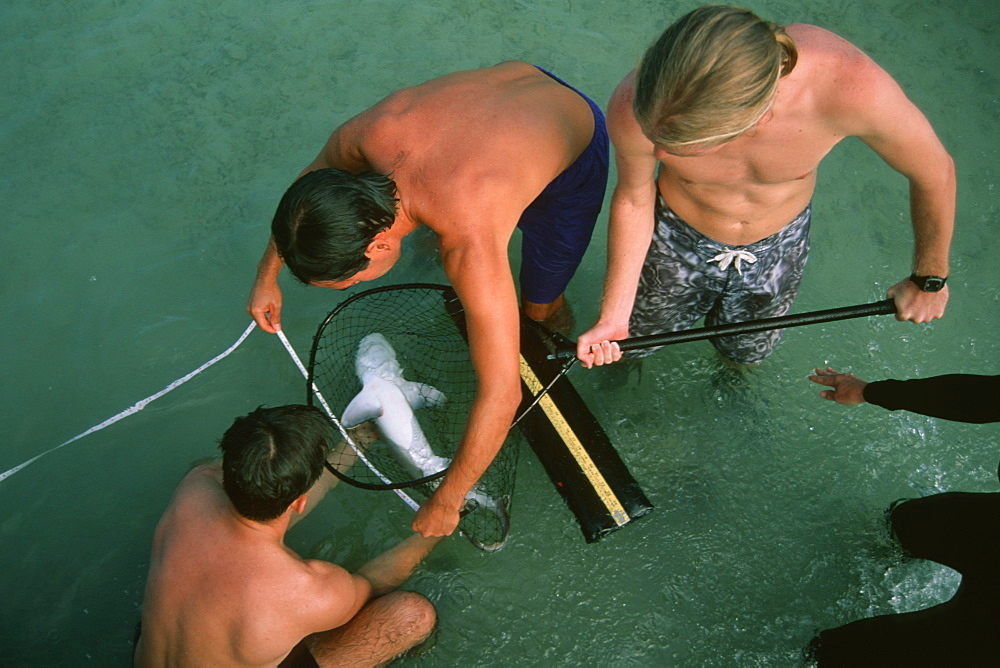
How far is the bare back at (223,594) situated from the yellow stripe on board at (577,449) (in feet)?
3.11

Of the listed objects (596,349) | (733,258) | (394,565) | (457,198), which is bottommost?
(394,565)

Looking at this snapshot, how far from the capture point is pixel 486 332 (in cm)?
161

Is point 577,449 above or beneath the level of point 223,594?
beneath

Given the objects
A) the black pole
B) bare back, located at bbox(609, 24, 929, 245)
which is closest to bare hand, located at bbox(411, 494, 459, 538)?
the black pole

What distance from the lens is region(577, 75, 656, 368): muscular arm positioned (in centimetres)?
179

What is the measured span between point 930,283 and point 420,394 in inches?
65.2

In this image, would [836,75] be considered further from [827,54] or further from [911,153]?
[911,153]

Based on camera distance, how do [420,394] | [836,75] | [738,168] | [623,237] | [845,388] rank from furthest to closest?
[420,394] < [845,388] < [623,237] < [738,168] < [836,75]

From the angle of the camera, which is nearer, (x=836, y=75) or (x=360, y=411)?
(x=836, y=75)

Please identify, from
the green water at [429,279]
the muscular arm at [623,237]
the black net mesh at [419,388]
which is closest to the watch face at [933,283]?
the muscular arm at [623,237]

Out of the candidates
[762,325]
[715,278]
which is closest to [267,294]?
[715,278]

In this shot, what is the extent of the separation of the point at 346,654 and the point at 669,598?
112 cm

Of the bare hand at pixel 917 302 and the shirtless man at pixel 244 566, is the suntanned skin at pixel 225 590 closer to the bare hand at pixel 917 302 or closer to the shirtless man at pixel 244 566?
the shirtless man at pixel 244 566

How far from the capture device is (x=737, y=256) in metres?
1.97
